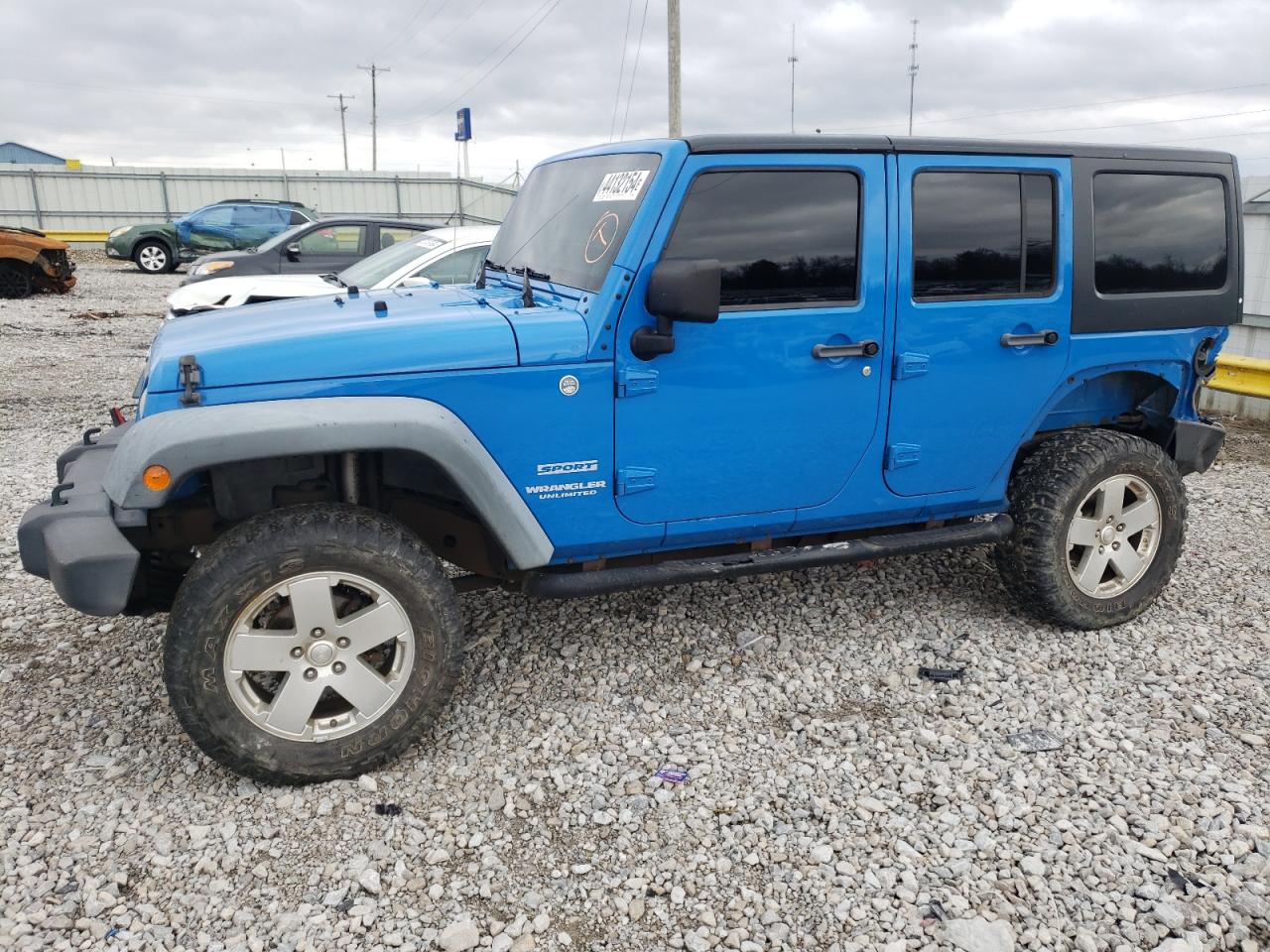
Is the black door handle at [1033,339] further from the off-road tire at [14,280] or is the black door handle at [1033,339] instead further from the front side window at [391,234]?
the off-road tire at [14,280]

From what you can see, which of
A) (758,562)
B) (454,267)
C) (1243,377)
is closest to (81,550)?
(758,562)

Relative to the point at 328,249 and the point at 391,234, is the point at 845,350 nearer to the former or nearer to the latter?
the point at 391,234

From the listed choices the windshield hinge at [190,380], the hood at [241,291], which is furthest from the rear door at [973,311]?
the hood at [241,291]

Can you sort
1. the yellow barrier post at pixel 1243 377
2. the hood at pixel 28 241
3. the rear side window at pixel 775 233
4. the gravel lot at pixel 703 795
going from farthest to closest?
the hood at pixel 28 241, the yellow barrier post at pixel 1243 377, the rear side window at pixel 775 233, the gravel lot at pixel 703 795

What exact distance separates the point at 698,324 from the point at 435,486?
1092 millimetres

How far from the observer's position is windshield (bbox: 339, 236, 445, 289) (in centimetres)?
789

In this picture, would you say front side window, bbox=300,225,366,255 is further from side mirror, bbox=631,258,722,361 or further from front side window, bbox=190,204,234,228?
front side window, bbox=190,204,234,228

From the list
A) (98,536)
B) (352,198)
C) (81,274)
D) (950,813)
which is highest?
(352,198)

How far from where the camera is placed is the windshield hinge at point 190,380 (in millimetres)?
2875

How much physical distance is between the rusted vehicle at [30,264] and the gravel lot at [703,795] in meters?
12.9

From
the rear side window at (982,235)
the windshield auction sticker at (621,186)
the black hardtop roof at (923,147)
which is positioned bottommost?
the rear side window at (982,235)

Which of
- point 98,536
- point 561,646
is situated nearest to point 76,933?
point 98,536

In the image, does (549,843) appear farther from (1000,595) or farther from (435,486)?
(1000,595)

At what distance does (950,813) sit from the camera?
120 inches
